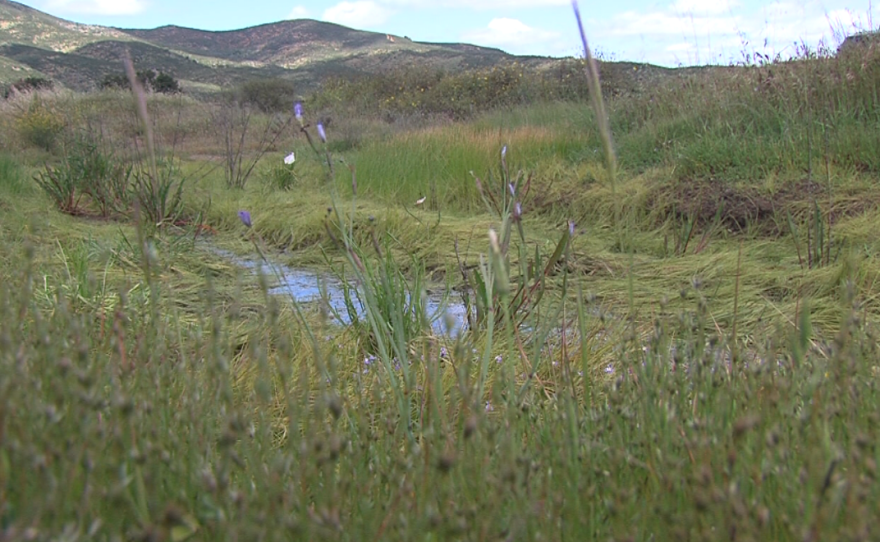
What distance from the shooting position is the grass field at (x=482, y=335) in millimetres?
868

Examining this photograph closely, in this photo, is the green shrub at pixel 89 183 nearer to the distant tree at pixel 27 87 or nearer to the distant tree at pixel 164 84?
the distant tree at pixel 27 87

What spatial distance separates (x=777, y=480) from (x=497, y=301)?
1.93 meters

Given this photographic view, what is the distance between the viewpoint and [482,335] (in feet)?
8.80

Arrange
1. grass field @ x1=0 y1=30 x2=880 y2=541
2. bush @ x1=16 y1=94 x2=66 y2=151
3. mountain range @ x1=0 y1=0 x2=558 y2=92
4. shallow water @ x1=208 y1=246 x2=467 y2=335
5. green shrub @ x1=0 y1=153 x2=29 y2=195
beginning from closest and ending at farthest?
grass field @ x1=0 y1=30 x2=880 y2=541 < shallow water @ x1=208 y1=246 x2=467 y2=335 < green shrub @ x1=0 y1=153 x2=29 y2=195 < bush @ x1=16 y1=94 x2=66 y2=151 < mountain range @ x1=0 y1=0 x2=558 y2=92

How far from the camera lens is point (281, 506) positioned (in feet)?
2.91

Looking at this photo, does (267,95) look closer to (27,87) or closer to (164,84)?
(164,84)

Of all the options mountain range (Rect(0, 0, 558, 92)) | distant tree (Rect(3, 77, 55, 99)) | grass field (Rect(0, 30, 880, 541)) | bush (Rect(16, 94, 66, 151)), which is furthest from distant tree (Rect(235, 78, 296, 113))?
grass field (Rect(0, 30, 880, 541))

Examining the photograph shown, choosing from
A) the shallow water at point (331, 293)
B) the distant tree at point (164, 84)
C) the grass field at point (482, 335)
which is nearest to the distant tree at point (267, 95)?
the distant tree at point (164, 84)

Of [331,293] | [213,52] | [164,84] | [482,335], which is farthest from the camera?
[213,52]

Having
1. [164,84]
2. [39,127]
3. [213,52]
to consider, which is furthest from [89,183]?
[213,52]

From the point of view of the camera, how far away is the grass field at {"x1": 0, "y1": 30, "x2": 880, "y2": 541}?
87 centimetres

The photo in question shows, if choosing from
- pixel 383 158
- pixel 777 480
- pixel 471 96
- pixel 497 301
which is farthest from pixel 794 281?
pixel 471 96

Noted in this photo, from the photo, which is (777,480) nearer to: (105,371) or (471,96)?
(105,371)

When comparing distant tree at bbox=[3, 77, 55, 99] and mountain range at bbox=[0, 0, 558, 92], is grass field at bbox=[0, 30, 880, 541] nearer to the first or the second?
distant tree at bbox=[3, 77, 55, 99]
